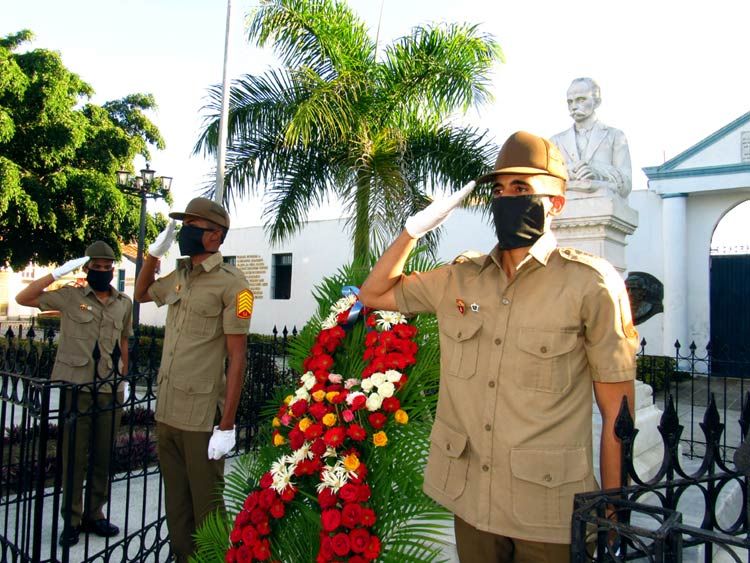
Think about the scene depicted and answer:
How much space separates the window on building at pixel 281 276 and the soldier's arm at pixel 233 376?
49.8ft

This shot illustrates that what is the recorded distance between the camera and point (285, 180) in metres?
9.48

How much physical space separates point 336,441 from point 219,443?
0.98 metres

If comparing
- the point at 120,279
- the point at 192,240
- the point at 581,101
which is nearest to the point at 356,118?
the point at 581,101

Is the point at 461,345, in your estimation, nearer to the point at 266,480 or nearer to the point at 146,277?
the point at 266,480

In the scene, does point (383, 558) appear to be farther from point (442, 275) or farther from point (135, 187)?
point (135, 187)

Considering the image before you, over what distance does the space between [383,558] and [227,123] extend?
27.0 ft

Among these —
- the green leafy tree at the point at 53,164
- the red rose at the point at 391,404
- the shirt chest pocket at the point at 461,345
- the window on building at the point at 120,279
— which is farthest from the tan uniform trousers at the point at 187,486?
the window on building at the point at 120,279

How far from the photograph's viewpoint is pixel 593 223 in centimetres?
397

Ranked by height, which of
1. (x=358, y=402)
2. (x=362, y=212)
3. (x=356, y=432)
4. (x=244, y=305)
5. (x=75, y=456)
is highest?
(x=362, y=212)

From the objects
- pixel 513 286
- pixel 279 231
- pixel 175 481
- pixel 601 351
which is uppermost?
pixel 279 231

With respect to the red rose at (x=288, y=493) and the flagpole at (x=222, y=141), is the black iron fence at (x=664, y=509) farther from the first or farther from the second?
the flagpole at (x=222, y=141)

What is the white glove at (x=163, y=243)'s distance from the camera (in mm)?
3379

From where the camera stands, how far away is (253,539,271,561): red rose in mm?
1974

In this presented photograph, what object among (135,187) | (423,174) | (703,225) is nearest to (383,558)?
(423,174)
